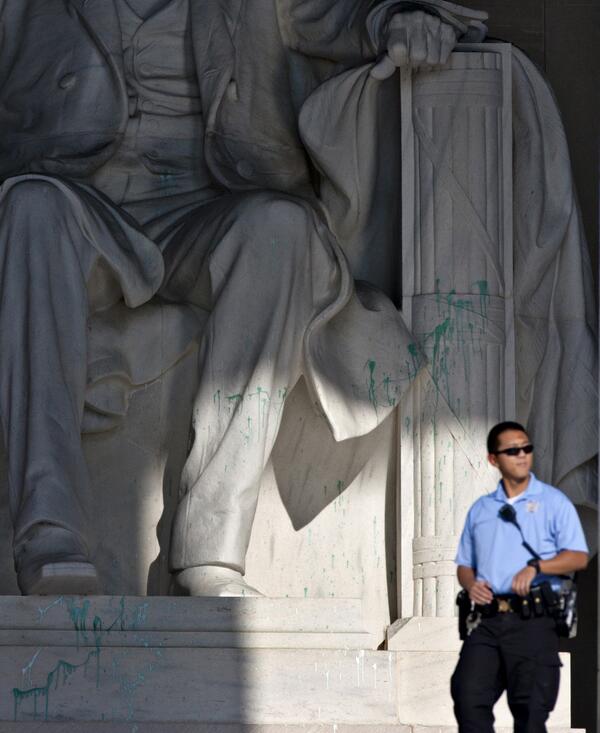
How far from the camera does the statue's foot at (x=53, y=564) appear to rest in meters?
7.25

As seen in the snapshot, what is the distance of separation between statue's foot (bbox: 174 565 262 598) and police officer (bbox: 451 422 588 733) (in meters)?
1.74

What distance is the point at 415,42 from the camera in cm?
816

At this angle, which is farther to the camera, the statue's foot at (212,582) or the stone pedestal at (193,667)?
the statue's foot at (212,582)

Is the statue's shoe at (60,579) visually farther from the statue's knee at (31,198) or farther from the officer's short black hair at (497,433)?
the officer's short black hair at (497,433)

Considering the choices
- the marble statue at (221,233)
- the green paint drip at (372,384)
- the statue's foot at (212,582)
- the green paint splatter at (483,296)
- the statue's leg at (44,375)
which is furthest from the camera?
the green paint splatter at (483,296)

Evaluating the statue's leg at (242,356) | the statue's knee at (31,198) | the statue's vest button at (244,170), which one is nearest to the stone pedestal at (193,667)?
the statue's leg at (242,356)

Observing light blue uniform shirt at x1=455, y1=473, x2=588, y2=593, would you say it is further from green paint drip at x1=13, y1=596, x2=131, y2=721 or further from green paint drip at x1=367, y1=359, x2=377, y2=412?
green paint drip at x1=367, y1=359, x2=377, y2=412

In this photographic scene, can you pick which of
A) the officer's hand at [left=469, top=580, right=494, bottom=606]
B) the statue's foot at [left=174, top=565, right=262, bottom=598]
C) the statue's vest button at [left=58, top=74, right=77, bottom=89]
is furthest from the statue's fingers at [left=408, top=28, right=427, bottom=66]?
the officer's hand at [left=469, top=580, right=494, bottom=606]

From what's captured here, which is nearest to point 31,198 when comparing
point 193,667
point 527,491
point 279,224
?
point 279,224

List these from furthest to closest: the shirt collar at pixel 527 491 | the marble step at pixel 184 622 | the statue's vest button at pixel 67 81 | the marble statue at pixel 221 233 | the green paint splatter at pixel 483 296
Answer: the statue's vest button at pixel 67 81
the green paint splatter at pixel 483 296
the marble statue at pixel 221 233
the marble step at pixel 184 622
the shirt collar at pixel 527 491

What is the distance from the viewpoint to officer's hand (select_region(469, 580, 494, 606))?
580cm

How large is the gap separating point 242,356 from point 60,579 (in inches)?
39.1

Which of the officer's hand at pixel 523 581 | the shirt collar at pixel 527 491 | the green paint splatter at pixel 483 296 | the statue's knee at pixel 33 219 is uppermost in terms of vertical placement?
the statue's knee at pixel 33 219

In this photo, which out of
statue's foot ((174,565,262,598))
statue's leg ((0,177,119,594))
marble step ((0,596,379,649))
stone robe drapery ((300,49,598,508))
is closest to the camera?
marble step ((0,596,379,649))
